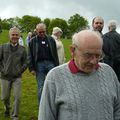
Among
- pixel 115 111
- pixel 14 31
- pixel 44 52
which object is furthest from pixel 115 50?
pixel 115 111

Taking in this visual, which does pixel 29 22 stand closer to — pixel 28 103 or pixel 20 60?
pixel 28 103

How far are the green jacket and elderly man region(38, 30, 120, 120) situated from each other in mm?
A: 6331

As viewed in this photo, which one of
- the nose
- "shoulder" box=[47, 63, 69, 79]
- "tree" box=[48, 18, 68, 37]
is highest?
"tree" box=[48, 18, 68, 37]

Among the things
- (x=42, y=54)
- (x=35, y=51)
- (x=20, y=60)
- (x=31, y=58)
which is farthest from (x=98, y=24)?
(x=20, y=60)

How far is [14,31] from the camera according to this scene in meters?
11.1

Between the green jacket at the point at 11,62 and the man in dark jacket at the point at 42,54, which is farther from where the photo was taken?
the man in dark jacket at the point at 42,54

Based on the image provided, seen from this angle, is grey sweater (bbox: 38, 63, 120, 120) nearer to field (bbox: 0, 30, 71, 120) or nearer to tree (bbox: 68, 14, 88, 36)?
field (bbox: 0, 30, 71, 120)

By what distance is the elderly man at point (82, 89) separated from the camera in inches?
189

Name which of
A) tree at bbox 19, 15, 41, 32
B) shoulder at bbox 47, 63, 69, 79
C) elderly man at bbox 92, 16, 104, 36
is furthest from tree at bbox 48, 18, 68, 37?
shoulder at bbox 47, 63, 69, 79

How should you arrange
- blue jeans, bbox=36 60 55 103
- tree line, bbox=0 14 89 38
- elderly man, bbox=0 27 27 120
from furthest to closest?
tree line, bbox=0 14 89 38, blue jeans, bbox=36 60 55 103, elderly man, bbox=0 27 27 120

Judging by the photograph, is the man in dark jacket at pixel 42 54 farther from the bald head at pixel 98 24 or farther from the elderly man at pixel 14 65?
the bald head at pixel 98 24

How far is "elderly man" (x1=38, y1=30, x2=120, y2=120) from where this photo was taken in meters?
4.80

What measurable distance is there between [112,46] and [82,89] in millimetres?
6501

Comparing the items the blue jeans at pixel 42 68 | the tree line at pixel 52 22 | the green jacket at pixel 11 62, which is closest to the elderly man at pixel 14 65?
the green jacket at pixel 11 62
